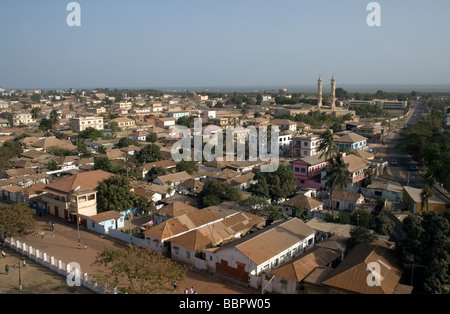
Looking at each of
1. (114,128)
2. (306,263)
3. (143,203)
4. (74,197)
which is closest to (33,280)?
(74,197)

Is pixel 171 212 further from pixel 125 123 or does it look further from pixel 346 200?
pixel 125 123

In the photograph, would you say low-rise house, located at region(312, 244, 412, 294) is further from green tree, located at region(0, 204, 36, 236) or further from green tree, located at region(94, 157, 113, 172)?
green tree, located at region(94, 157, 113, 172)

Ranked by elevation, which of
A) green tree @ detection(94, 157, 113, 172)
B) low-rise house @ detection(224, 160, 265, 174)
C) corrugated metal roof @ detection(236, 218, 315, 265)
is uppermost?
green tree @ detection(94, 157, 113, 172)


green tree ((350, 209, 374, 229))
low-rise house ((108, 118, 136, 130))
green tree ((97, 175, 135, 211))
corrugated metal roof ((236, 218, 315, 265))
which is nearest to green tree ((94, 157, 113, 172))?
green tree ((97, 175, 135, 211))

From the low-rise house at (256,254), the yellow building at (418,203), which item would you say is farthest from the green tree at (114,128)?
the low-rise house at (256,254)

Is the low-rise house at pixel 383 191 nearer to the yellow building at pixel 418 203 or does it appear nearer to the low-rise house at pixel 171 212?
the yellow building at pixel 418 203
